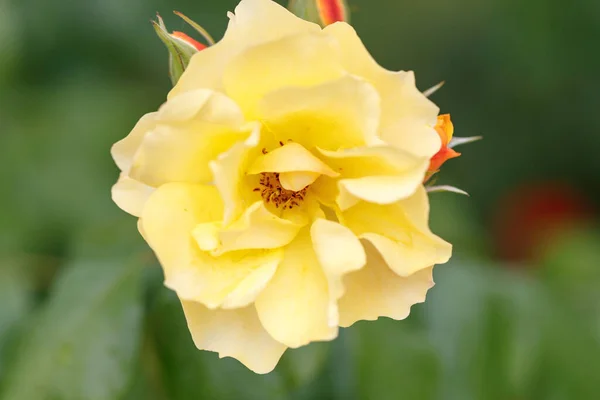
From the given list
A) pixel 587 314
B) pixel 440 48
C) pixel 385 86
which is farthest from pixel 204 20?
pixel 385 86

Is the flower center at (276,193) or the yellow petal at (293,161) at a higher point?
the yellow petal at (293,161)

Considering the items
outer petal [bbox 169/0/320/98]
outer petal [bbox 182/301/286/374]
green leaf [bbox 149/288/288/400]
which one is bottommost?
green leaf [bbox 149/288/288/400]

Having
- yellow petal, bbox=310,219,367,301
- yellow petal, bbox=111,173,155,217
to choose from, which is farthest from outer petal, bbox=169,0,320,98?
yellow petal, bbox=310,219,367,301

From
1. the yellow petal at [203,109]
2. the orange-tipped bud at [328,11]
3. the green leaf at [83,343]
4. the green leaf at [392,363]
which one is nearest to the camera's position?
the yellow petal at [203,109]

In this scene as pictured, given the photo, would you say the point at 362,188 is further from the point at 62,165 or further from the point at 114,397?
the point at 62,165

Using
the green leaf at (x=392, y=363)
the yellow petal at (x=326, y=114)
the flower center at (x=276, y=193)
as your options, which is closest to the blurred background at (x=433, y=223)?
the green leaf at (x=392, y=363)

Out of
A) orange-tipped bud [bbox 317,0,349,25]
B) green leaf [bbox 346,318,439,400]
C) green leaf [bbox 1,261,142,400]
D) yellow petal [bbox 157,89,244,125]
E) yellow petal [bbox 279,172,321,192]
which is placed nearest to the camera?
yellow petal [bbox 157,89,244,125]

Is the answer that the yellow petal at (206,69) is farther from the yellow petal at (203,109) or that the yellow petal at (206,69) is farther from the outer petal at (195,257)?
the outer petal at (195,257)

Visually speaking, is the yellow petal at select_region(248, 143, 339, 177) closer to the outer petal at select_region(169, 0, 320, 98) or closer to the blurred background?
the outer petal at select_region(169, 0, 320, 98)

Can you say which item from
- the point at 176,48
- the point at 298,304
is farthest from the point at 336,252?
the point at 176,48
